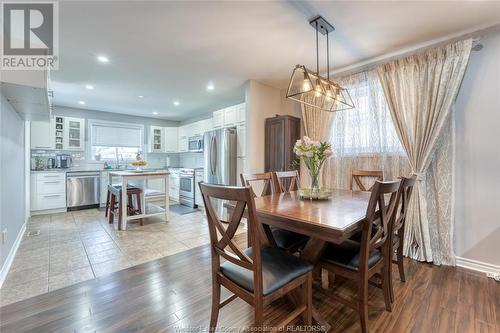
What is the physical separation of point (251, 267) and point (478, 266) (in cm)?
268

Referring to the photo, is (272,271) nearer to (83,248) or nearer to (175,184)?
(83,248)

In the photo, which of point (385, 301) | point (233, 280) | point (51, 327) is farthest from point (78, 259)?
point (385, 301)

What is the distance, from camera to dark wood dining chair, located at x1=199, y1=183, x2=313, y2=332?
1157mm

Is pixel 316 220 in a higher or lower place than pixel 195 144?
lower

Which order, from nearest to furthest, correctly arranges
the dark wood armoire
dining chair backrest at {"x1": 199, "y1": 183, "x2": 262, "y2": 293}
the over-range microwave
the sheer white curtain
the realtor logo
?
dining chair backrest at {"x1": 199, "y1": 183, "x2": 262, "y2": 293}, the realtor logo, the sheer white curtain, the dark wood armoire, the over-range microwave

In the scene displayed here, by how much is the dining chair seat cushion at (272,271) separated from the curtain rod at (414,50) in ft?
9.29

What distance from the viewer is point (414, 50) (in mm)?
2676

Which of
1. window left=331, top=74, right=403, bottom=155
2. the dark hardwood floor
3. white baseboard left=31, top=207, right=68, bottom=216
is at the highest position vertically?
window left=331, top=74, right=403, bottom=155

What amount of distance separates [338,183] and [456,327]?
2.02m

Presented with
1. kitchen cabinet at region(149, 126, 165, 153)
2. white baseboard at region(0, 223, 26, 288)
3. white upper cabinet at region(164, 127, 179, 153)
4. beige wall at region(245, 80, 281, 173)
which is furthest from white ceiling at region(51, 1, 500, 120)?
white upper cabinet at region(164, 127, 179, 153)

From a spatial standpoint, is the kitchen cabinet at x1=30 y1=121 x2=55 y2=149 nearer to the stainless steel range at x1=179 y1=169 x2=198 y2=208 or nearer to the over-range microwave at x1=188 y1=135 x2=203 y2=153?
the stainless steel range at x1=179 y1=169 x2=198 y2=208

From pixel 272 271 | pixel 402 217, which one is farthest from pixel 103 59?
pixel 402 217

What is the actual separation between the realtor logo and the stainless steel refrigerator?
264 centimetres

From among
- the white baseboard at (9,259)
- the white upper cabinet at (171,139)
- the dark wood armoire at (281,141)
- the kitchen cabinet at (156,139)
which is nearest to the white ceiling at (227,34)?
the dark wood armoire at (281,141)
